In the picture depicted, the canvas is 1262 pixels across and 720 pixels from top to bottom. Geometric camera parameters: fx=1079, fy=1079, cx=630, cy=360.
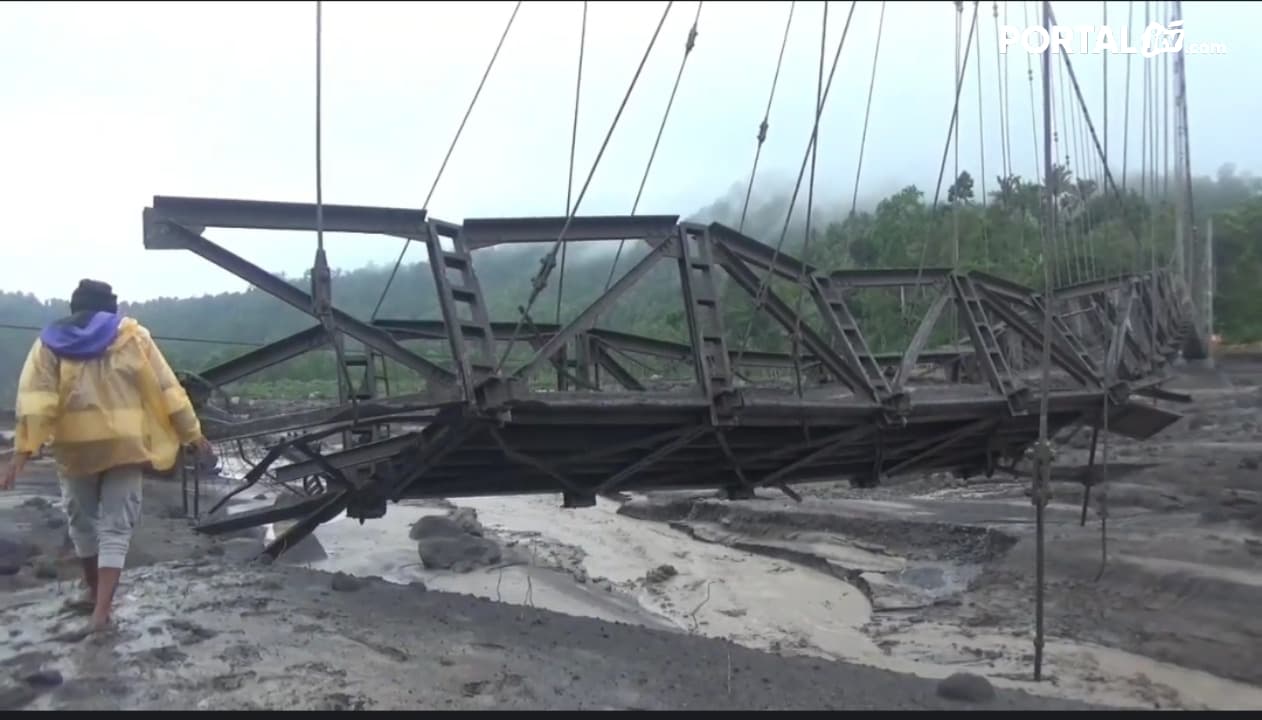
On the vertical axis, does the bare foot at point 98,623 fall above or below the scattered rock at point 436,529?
above

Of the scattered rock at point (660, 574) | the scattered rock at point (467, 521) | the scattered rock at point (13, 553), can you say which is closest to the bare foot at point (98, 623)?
the scattered rock at point (13, 553)

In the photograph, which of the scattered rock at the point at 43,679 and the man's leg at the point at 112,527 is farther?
the man's leg at the point at 112,527

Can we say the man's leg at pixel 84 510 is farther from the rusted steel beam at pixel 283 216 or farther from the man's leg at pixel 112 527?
the rusted steel beam at pixel 283 216

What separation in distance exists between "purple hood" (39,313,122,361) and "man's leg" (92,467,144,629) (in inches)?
22.8

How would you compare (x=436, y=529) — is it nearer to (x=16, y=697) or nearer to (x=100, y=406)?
(x=100, y=406)

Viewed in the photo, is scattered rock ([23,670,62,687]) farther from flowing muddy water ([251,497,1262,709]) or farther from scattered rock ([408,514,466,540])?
scattered rock ([408,514,466,540])

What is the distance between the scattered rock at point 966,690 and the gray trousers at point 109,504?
4044 mm

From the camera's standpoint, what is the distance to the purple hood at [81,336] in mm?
5051

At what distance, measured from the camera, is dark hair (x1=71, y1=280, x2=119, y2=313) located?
532cm

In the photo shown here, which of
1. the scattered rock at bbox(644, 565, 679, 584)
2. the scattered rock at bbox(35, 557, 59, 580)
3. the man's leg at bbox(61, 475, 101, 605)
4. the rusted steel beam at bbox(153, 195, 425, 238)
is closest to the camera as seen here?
the man's leg at bbox(61, 475, 101, 605)

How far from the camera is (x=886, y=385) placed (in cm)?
845

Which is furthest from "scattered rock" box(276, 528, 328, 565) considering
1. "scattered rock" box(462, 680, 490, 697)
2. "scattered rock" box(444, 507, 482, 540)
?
"scattered rock" box(462, 680, 490, 697)

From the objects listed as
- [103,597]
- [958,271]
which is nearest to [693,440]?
[958,271]

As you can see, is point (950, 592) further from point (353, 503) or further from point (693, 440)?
point (353, 503)
